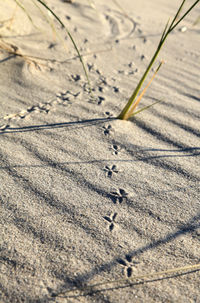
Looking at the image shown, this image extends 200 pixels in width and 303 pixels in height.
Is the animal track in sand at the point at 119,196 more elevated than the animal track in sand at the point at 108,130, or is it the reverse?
the animal track in sand at the point at 108,130

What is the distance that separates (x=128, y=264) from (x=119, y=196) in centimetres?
34

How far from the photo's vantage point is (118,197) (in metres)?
1.39

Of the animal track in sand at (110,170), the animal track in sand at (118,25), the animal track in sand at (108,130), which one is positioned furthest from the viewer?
the animal track in sand at (118,25)

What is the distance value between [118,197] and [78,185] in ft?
0.60

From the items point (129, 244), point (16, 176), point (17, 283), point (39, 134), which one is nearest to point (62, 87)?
point (39, 134)

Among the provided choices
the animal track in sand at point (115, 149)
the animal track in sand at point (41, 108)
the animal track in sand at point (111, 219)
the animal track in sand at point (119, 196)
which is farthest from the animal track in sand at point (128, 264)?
the animal track in sand at point (41, 108)

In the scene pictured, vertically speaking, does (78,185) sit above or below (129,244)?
above

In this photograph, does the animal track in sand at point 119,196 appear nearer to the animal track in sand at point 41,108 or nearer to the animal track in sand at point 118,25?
the animal track in sand at point 41,108

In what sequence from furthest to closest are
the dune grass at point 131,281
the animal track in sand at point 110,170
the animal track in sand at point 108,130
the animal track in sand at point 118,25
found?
1. the animal track in sand at point 118,25
2. the animal track in sand at point 108,130
3. the animal track in sand at point 110,170
4. the dune grass at point 131,281

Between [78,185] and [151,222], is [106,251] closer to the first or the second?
[151,222]

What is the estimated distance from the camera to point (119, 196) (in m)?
1.40

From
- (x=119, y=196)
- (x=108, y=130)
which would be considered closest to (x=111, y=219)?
(x=119, y=196)

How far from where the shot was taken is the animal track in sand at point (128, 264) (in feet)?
3.60

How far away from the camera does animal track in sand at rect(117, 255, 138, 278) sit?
1.10 meters
